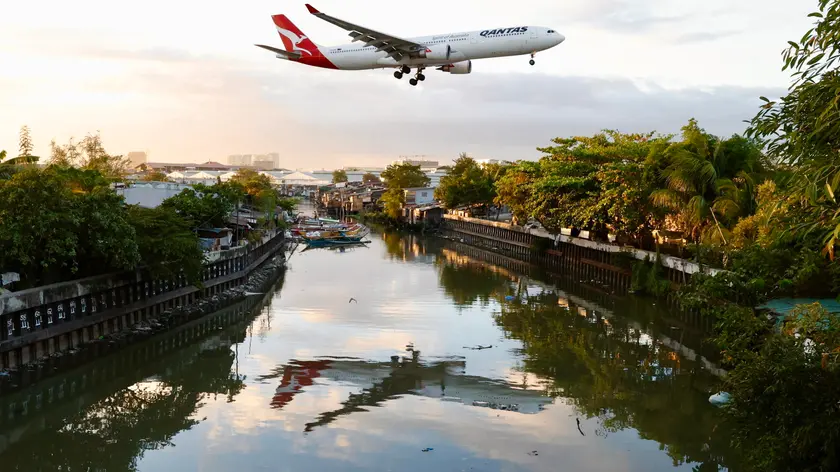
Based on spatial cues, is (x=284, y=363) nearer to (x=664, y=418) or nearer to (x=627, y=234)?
(x=664, y=418)

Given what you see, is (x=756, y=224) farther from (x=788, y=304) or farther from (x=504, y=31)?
(x=504, y=31)

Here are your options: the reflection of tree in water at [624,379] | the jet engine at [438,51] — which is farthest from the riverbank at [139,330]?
the jet engine at [438,51]

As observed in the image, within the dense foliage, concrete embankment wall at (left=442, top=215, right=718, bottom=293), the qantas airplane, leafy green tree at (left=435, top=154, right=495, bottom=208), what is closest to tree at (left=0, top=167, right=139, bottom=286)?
the qantas airplane

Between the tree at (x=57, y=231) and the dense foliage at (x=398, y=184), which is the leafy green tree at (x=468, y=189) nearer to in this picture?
the dense foliage at (x=398, y=184)

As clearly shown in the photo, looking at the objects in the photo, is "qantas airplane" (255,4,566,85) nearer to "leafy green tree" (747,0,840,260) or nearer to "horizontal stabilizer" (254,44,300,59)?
"horizontal stabilizer" (254,44,300,59)

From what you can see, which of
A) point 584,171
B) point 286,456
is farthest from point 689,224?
point 286,456
